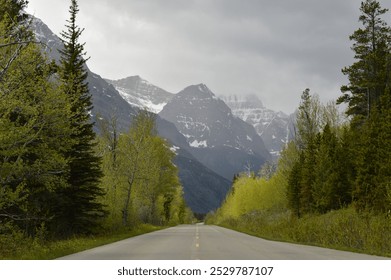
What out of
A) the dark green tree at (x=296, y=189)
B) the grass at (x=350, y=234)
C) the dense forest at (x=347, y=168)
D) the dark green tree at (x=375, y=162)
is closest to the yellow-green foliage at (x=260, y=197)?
the dense forest at (x=347, y=168)

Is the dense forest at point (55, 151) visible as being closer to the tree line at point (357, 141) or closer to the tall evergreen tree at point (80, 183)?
the tall evergreen tree at point (80, 183)

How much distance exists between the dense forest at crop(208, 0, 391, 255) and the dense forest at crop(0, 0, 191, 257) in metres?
12.8

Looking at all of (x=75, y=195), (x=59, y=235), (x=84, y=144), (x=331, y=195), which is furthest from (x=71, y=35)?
(x=331, y=195)

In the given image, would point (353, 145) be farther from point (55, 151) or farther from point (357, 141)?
point (55, 151)

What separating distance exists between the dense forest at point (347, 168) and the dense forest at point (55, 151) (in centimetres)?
1280

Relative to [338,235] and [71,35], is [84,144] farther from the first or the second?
[338,235]

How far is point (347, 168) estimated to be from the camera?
150 ft

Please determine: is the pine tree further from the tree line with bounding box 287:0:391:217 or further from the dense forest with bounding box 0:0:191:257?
the tree line with bounding box 287:0:391:217

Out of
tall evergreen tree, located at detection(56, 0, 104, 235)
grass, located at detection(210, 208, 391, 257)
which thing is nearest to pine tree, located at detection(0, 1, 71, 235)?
tall evergreen tree, located at detection(56, 0, 104, 235)

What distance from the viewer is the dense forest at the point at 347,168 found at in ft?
74.7

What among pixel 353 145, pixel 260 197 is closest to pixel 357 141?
pixel 353 145

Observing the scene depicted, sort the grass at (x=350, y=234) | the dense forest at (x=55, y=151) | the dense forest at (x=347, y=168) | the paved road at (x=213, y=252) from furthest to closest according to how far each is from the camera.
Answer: the dense forest at (x=347, y=168)
the grass at (x=350, y=234)
the dense forest at (x=55, y=151)
the paved road at (x=213, y=252)

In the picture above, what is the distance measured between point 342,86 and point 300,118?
26.0 ft

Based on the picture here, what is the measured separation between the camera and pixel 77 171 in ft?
91.7
